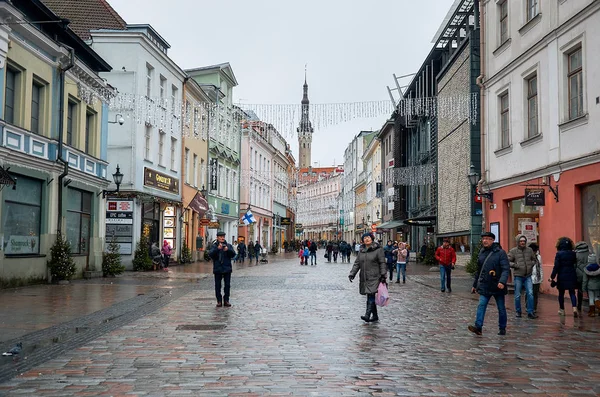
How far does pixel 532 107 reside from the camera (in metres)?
20.0

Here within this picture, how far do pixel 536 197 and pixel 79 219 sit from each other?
15943 millimetres

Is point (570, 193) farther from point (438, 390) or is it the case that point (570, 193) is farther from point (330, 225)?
point (330, 225)

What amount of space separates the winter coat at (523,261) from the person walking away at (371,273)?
2893 mm

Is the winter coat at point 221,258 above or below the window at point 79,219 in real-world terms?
below

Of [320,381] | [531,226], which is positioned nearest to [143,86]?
[531,226]

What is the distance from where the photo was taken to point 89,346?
9375 mm

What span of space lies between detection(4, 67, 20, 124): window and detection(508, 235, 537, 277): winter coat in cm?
1419

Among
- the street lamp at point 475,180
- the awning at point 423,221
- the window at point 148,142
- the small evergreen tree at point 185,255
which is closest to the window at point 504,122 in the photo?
the street lamp at point 475,180

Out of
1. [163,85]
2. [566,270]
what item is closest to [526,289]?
[566,270]

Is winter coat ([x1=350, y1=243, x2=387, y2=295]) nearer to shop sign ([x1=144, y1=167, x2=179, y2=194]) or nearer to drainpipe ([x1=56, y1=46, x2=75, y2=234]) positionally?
drainpipe ([x1=56, y1=46, x2=75, y2=234])

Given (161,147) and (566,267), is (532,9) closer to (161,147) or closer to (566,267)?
(566,267)

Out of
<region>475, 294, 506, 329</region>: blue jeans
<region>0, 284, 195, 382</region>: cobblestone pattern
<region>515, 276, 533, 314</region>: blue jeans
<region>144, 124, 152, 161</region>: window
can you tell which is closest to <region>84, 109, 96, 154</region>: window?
<region>144, 124, 152, 161</region>: window

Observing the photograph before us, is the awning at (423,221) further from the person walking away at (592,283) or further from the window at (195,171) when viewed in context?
Answer: the person walking away at (592,283)

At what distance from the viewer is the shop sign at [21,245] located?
746 inches
